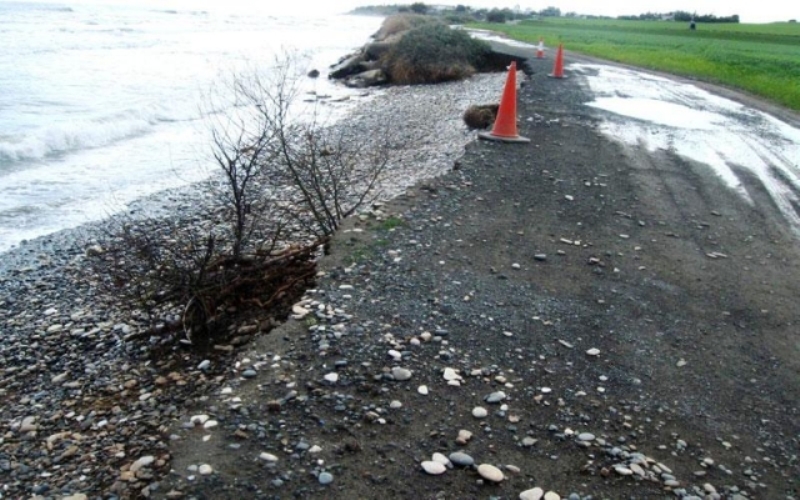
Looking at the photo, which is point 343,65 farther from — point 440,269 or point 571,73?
point 440,269

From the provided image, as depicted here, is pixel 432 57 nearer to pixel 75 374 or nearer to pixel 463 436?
pixel 75 374

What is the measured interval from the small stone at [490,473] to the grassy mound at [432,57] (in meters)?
21.3

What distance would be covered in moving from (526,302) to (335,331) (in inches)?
Result: 61.3

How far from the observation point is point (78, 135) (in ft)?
46.9

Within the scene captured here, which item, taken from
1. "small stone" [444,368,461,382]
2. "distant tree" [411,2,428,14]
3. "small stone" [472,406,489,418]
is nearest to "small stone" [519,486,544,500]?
"small stone" [472,406,489,418]

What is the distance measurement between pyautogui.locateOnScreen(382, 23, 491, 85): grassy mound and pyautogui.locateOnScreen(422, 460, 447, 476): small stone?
70.0 ft

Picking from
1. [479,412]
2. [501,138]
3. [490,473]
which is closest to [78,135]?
[501,138]

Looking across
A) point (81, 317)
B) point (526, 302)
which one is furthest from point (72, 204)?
point (526, 302)

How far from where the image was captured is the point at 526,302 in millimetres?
5191

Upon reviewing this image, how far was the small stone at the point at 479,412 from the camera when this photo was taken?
3.79 meters

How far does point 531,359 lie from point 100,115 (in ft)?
50.9

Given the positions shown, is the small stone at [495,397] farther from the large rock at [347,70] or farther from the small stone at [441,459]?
the large rock at [347,70]

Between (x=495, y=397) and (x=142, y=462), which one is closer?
(x=142, y=462)

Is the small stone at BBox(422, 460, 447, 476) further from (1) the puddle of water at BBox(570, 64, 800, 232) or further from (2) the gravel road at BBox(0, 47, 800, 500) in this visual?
(1) the puddle of water at BBox(570, 64, 800, 232)
